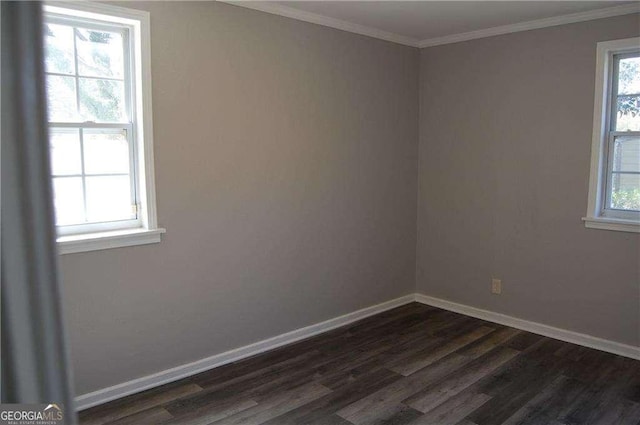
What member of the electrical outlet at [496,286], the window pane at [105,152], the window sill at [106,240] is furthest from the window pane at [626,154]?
the window pane at [105,152]

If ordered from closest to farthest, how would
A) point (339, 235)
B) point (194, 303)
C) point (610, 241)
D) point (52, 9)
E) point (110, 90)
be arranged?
point (52, 9)
point (110, 90)
point (194, 303)
point (610, 241)
point (339, 235)

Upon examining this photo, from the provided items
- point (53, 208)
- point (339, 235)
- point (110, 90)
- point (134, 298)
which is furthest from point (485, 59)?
point (53, 208)

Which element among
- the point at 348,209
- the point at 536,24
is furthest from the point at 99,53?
the point at 536,24

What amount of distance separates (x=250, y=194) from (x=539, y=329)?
2515mm

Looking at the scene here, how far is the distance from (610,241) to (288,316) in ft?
7.83

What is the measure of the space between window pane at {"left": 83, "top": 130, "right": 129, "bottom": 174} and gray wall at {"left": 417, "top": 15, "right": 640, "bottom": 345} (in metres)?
2.71

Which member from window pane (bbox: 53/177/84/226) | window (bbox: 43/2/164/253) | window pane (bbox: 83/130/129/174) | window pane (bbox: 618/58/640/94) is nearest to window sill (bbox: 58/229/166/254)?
window (bbox: 43/2/164/253)

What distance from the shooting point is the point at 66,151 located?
269 centimetres

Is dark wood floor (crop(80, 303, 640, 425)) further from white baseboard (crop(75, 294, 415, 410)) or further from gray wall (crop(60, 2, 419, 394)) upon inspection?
gray wall (crop(60, 2, 419, 394))

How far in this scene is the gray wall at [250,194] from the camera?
2.90 meters

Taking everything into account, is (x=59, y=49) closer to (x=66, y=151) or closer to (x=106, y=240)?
(x=66, y=151)

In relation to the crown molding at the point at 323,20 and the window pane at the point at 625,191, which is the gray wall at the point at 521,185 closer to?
the window pane at the point at 625,191

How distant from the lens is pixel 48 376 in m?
1.20

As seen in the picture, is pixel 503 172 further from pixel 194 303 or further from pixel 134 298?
pixel 134 298
